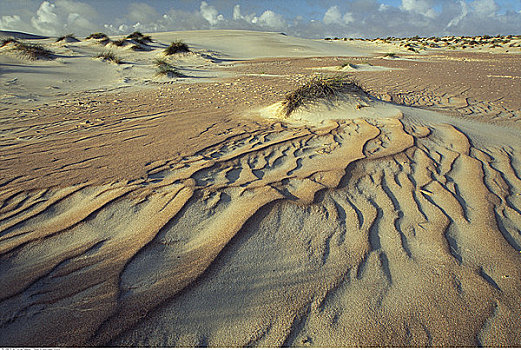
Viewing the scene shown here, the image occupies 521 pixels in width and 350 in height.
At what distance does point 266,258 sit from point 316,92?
3.75 metres

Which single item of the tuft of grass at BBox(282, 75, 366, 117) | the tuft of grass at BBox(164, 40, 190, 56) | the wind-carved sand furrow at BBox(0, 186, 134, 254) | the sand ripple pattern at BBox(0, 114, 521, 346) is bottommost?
the sand ripple pattern at BBox(0, 114, 521, 346)

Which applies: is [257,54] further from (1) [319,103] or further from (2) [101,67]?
(1) [319,103]

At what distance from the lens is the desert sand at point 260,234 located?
138 centimetres

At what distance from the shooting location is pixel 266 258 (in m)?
1.79

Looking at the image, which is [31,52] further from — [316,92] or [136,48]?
[316,92]

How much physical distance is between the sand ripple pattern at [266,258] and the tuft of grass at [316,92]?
2000 mm

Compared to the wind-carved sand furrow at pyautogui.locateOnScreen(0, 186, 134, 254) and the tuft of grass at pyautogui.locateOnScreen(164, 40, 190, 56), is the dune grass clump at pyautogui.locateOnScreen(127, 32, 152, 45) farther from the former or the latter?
the wind-carved sand furrow at pyautogui.locateOnScreen(0, 186, 134, 254)

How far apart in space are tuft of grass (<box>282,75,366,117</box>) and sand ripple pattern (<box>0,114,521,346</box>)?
2000 millimetres

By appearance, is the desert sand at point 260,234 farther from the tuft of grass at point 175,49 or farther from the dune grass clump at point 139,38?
the dune grass clump at point 139,38

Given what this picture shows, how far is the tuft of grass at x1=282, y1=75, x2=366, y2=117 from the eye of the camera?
184 inches

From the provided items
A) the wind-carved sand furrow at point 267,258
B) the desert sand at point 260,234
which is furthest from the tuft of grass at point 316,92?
the wind-carved sand furrow at point 267,258

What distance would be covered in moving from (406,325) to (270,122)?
11.3 feet

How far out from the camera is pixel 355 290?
1589mm

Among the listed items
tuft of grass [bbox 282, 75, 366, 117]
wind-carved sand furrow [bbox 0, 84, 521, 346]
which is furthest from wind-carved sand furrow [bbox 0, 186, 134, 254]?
tuft of grass [bbox 282, 75, 366, 117]
